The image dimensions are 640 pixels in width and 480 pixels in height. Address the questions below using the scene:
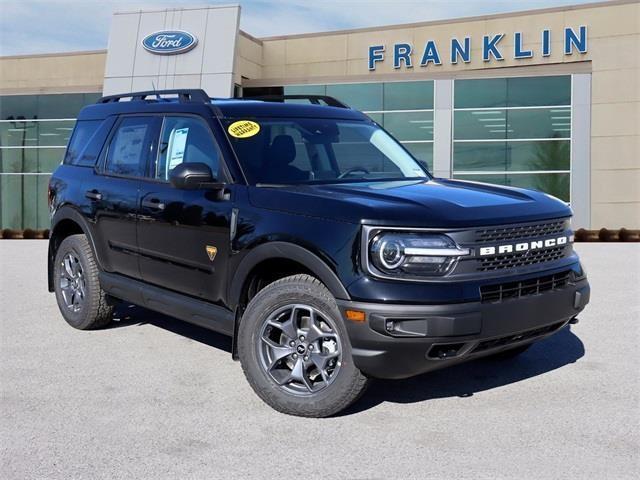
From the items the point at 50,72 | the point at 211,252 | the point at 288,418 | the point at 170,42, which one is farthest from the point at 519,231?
the point at 50,72

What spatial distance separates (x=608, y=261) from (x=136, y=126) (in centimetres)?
1009

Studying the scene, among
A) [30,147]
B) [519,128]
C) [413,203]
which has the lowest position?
[413,203]

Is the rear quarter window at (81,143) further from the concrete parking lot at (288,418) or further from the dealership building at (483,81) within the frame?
the dealership building at (483,81)

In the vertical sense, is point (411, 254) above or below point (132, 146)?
below

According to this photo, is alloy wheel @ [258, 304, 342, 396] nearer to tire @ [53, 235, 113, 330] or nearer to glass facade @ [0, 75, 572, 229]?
tire @ [53, 235, 113, 330]

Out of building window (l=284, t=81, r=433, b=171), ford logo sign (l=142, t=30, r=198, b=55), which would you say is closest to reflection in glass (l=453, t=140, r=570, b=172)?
building window (l=284, t=81, r=433, b=171)

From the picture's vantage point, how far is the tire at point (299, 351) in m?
4.07

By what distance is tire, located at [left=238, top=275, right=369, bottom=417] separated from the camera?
13.4 ft

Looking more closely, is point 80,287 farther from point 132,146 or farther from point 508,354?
point 508,354

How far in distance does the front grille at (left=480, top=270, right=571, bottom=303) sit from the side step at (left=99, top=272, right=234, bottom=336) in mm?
1617

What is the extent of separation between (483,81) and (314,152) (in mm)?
25050

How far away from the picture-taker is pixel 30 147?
3616 centimetres

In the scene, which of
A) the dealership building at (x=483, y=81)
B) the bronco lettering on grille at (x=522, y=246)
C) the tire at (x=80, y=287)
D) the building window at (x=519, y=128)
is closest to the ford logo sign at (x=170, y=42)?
the dealership building at (x=483, y=81)

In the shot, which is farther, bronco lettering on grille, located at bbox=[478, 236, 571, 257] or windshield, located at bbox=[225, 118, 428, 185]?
windshield, located at bbox=[225, 118, 428, 185]
